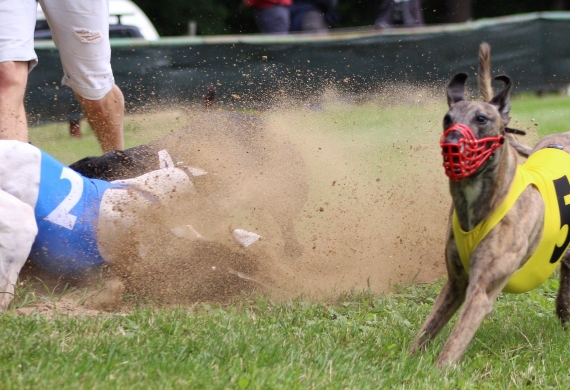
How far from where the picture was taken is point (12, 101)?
14.8ft

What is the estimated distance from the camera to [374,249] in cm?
489

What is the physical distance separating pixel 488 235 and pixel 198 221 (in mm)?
1726

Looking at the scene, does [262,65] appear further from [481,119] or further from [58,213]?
[481,119]

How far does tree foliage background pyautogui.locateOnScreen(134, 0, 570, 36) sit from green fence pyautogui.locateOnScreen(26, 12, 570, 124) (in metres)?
12.1

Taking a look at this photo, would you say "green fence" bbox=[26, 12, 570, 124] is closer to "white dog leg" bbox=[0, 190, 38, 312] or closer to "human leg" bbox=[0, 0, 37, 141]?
"human leg" bbox=[0, 0, 37, 141]

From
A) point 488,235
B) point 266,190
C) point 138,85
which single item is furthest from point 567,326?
point 138,85

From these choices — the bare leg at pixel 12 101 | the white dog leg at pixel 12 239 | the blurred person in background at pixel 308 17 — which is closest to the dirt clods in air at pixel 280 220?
the white dog leg at pixel 12 239

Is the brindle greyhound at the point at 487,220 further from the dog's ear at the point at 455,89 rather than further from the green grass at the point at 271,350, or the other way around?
the green grass at the point at 271,350

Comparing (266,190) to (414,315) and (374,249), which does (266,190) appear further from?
(414,315)

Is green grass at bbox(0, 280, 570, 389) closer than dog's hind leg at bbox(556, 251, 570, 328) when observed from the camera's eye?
Yes

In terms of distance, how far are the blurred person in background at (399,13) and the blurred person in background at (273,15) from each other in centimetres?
307

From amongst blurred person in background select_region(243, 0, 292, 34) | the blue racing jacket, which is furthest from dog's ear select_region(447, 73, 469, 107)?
blurred person in background select_region(243, 0, 292, 34)

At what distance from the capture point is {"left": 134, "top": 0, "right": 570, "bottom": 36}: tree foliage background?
22.3 meters

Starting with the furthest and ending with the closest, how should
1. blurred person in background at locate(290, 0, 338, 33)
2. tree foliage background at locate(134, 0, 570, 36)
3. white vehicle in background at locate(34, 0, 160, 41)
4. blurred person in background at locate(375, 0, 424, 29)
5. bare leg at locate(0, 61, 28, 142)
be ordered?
1. tree foliage background at locate(134, 0, 570, 36)
2. blurred person in background at locate(375, 0, 424, 29)
3. white vehicle in background at locate(34, 0, 160, 41)
4. blurred person in background at locate(290, 0, 338, 33)
5. bare leg at locate(0, 61, 28, 142)
